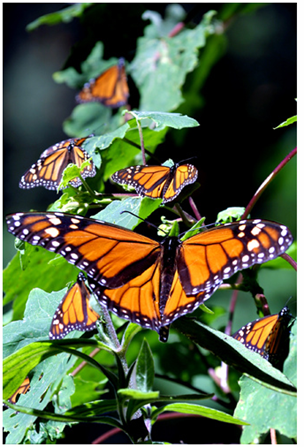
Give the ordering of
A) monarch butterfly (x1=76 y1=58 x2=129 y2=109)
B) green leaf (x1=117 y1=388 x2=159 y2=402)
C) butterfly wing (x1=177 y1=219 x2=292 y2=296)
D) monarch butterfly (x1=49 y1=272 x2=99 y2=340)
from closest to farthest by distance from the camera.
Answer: green leaf (x1=117 y1=388 x2=159 y2=402) < butterfly wing (x1=177 y1=219 x2=292 y2=296) < monarch butterfly (x1=49 y1=272 x2=99 y2=340) < monarch butterfly (x1=76 y1=58 x2=129 y2=109)

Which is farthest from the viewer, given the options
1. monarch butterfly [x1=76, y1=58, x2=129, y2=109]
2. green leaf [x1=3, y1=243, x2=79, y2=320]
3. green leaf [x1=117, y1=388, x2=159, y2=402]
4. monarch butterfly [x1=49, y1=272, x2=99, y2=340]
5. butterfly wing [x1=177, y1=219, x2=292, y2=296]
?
monarch butterfly [x1=76, y1=58, x2=129, y2=109]

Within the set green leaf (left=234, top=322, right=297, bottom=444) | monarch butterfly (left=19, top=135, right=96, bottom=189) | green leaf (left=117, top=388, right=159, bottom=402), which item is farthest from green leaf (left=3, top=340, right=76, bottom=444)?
monarch butterfly (left=19, top=135, right=96, bottom=189)

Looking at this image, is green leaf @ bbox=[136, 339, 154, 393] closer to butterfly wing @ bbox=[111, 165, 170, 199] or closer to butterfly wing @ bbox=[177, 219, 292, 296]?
butterfly wing @ bbox=[177, 219, 292, 296]

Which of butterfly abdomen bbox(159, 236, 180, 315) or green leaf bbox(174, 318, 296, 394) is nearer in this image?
green leaf bbox(174, 318, 296, 394)

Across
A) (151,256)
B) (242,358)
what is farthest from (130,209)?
(242,358)

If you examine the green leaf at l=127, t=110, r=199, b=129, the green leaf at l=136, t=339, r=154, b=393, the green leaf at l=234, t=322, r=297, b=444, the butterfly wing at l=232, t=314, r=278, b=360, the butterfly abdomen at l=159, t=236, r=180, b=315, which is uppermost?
the green leaf at l=127, t=110, r=199, b=129

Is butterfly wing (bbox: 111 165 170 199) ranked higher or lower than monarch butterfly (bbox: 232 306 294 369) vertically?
higher
